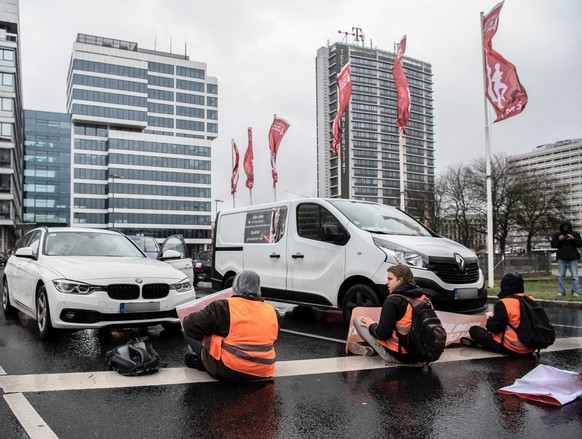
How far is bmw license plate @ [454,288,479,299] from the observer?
23.0 feet

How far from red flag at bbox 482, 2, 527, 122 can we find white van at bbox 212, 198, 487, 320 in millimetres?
7476

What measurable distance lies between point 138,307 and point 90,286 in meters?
0.64

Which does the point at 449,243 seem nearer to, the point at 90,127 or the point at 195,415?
the point at 195,415

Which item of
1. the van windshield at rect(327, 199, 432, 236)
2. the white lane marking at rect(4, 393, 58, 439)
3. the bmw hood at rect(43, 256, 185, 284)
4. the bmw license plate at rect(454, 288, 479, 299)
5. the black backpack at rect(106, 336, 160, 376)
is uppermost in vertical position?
the van windshield at rect(327, 199, 432, 236)

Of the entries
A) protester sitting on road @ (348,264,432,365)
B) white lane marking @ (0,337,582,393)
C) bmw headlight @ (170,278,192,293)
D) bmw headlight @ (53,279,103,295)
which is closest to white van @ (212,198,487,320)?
white lane marking @ (0,337,582,393)

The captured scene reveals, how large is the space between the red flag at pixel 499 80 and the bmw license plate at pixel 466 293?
28.9 ft

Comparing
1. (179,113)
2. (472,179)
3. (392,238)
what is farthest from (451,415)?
(179,113)

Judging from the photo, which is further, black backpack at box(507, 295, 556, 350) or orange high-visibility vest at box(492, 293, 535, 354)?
orange high-visibility vest at box(492, 293, 535, 354)

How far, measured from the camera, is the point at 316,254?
8.16 meters

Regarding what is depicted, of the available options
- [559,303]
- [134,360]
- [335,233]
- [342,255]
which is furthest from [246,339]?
[559,303]

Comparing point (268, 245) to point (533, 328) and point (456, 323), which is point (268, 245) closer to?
point (456, 323)

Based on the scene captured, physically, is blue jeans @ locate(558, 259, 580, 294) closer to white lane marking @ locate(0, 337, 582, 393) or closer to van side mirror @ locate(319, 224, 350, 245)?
van side mirror @ locate(319, 224, 350, 245)

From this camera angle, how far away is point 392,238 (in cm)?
737

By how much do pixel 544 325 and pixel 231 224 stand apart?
6.24m
